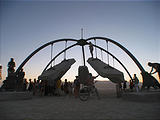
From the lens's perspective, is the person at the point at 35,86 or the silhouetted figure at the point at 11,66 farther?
the person at the point at 35,86

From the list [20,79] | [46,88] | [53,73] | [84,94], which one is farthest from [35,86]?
[84,94]

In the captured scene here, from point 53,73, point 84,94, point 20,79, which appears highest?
point 53,73

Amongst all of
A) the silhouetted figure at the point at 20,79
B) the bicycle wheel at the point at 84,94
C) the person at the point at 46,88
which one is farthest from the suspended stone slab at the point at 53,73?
the bicycle wheel at the point at 84,94

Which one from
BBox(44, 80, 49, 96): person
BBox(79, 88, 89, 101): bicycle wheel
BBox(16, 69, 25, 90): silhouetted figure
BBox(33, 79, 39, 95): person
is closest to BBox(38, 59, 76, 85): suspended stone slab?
BBox(44, 80, 49, 96): person

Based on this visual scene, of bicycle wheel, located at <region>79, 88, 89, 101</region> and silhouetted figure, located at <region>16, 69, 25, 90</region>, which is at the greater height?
silhouetted figure, located at <region>16, 69, 25, 90</region>

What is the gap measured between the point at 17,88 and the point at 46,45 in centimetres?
846

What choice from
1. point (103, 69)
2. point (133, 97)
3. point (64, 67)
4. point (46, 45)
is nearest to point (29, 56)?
point (46, 45)

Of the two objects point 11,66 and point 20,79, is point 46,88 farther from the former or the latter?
→ point 11,66

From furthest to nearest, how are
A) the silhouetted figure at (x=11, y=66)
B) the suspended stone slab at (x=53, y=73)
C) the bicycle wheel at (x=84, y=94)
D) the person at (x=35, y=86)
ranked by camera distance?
1. the person at (x=35, y=86)
2. the silhouetted figure at (x=11, y=66)
3. the suspended stone slab at (x=53, y=73)
4. the bicycle wheel at (x=84, y=94)

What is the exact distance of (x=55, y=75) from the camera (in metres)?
13.4

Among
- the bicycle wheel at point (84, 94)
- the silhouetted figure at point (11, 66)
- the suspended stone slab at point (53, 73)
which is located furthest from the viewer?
the silhouetted figure at point (11, 66)

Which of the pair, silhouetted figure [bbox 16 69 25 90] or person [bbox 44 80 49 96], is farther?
person [bbox 44 80 49 96]

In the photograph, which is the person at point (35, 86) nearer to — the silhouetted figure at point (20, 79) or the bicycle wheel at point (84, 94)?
the silhouetted figure at point (20, 79)

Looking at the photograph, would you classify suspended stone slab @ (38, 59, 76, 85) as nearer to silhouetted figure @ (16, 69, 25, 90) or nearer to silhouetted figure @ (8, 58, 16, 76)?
silhouetted figure @ (16, 69, 25, 90)
